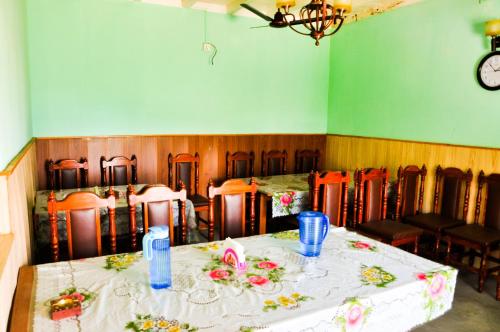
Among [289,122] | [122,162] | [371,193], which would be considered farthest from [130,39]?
[371,193]

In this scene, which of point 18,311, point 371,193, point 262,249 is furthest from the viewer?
point 371,193

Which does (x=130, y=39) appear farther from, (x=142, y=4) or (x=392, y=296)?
(x=392, y=296)

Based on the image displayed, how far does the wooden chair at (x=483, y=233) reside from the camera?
3.07 m

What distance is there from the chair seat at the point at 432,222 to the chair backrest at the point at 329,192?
989mm

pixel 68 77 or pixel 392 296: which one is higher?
pixel 68 77

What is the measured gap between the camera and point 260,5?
463 centimetres

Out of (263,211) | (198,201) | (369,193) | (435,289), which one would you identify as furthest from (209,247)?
(198,201)

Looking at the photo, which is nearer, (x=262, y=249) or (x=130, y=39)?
(x=262, y=249)

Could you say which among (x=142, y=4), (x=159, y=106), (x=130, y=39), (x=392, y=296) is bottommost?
(x=392, y=296)

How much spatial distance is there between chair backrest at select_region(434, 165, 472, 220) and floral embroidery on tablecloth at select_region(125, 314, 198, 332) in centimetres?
337

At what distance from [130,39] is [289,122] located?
7.82 ft

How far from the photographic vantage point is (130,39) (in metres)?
4.19

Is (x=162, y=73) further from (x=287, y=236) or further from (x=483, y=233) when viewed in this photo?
(x=483, y=233)

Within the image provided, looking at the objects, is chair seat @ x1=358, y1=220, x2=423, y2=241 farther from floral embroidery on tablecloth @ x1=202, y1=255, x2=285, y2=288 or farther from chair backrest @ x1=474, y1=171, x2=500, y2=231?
floral embroidery on tablecloth @ x1=202, y1=255, x2=285, y2=288
